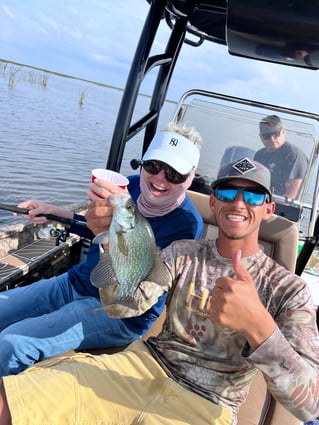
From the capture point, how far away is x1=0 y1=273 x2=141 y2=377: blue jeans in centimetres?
198

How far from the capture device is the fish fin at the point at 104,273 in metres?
1.55

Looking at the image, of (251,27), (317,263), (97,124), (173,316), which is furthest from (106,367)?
(97,124)

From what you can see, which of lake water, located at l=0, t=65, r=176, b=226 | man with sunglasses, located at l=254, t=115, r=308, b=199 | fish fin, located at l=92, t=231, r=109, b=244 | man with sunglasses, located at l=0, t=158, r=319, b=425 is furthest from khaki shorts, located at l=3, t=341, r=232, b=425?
lake water, located at l=0, t=65, r=176, b=226

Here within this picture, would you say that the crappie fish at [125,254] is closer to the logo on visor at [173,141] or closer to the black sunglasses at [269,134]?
the logo on visor at [173,141]

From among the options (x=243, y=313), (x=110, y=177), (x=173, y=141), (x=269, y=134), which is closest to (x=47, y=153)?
(x=269, y=134)

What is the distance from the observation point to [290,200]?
3.25 meters

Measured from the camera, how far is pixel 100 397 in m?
1.61

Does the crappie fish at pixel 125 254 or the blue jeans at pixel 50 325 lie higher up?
the crappie fish at pixel 125 254

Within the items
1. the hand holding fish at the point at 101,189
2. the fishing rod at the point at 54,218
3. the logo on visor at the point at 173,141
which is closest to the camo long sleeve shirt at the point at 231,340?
the hand holding fish at the point at 101,189

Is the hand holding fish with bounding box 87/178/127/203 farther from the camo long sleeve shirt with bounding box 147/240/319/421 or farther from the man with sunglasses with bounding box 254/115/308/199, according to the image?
the man with sunglasses with bounding box 254/115/308/199

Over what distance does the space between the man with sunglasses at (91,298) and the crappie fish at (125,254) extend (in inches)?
21.2

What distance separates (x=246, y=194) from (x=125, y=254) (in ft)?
2.18

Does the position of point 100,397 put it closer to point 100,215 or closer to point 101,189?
point 100,215

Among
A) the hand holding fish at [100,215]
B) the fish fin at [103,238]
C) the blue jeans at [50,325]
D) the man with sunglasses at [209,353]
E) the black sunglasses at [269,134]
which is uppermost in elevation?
the black sunglasses at [269,134]
